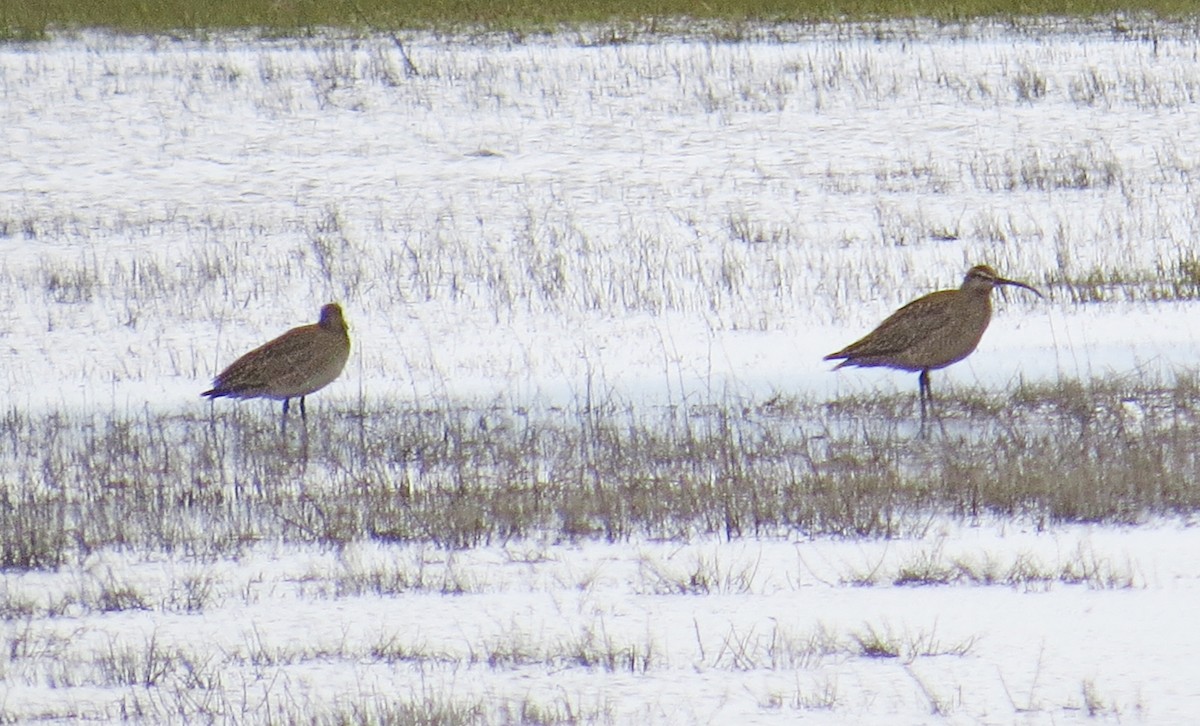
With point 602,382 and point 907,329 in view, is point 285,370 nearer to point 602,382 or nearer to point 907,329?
point 602,382

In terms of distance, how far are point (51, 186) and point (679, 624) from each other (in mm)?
A: 11403

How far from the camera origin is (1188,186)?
13320 millimetres

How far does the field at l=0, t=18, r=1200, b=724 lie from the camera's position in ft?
15.2

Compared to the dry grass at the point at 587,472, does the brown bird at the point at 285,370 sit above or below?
above

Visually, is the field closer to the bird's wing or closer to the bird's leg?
the bird's leg

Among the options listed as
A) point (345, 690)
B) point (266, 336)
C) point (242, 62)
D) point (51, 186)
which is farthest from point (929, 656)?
point (242, 62)

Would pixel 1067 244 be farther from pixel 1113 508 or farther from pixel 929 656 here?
pixel 929 656

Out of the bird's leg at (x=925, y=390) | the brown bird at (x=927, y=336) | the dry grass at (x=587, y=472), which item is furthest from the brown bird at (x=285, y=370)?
the bird's leg at (x=925, y=390)

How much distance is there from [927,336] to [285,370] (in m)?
3.00

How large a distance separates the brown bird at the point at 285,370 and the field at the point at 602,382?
23cm

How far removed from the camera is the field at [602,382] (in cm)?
464

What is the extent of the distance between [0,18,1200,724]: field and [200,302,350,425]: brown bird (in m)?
0.23

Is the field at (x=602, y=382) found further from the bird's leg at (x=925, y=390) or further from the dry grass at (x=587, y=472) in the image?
the bird's leg at (x=925, y=390)

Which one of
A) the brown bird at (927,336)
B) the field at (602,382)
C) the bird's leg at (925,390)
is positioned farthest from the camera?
the brown bird at (927,336)
